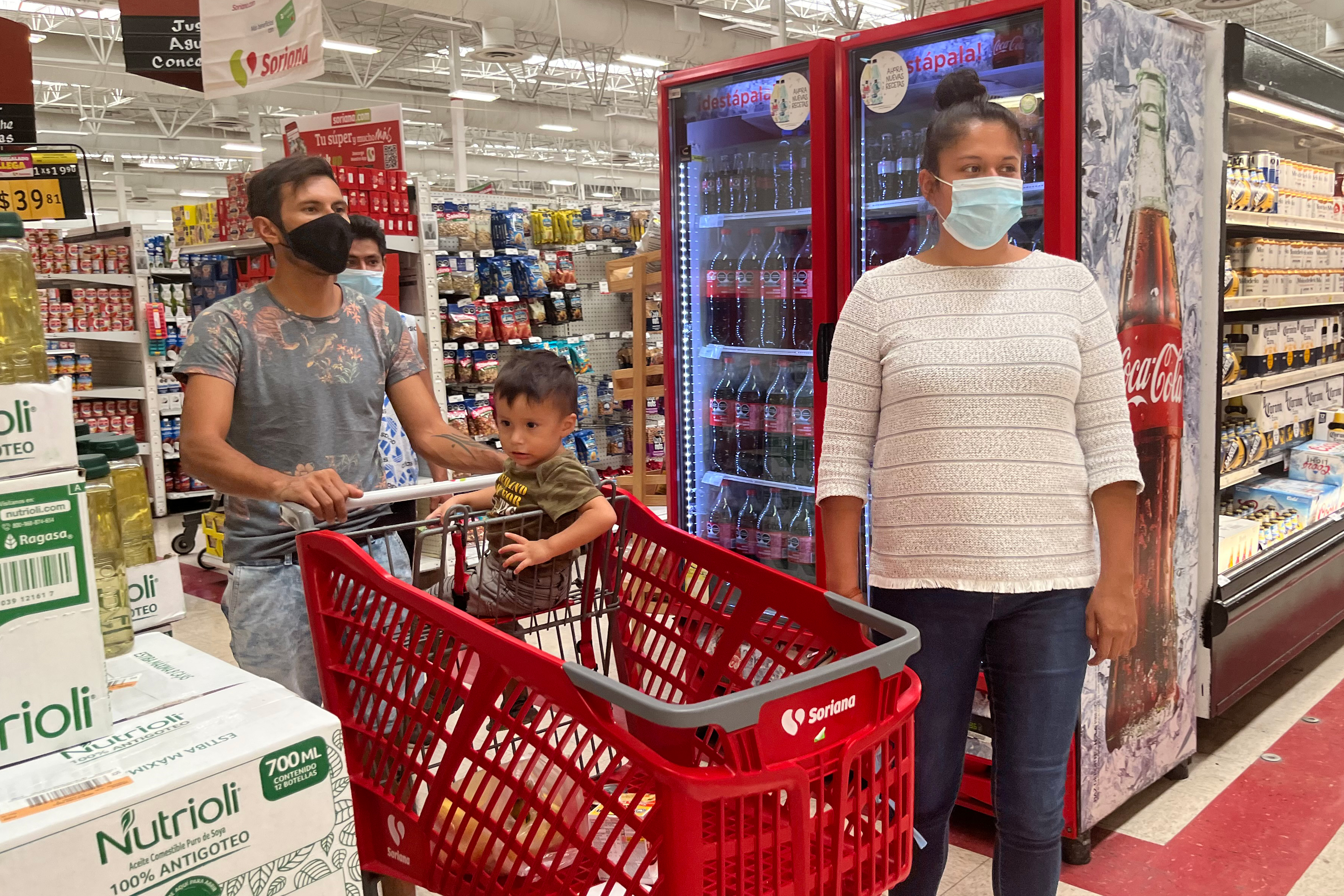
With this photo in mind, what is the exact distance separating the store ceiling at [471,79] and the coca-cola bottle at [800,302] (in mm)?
8341

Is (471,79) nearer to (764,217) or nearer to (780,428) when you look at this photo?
(764,217)

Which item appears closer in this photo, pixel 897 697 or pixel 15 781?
pixel 15 781

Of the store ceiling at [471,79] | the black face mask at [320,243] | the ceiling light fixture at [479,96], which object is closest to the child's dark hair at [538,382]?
the black face mask at [320,243]

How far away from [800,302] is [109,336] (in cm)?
666

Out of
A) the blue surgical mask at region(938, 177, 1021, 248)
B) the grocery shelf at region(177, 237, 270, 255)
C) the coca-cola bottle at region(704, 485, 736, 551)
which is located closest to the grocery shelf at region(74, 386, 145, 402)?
the grocery shelf at region(177, 237, 270, 255)

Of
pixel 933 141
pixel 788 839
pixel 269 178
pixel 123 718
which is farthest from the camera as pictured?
pixel 269 178

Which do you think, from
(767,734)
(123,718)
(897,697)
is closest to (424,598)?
(123,718)

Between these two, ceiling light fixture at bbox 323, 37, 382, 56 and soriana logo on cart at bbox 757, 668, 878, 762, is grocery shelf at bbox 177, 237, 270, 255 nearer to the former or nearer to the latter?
soriana logo on cart at bbox 757, 668, 878, 762

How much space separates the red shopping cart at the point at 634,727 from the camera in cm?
143

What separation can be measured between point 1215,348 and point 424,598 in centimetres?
274

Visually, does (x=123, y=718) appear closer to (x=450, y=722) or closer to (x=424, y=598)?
(x=424, y=598)

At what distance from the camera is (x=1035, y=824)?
6.97 feet

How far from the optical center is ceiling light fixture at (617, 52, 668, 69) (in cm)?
1463

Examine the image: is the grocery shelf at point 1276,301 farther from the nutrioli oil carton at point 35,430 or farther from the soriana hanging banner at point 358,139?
the soriana hanging banner at point 358,139
